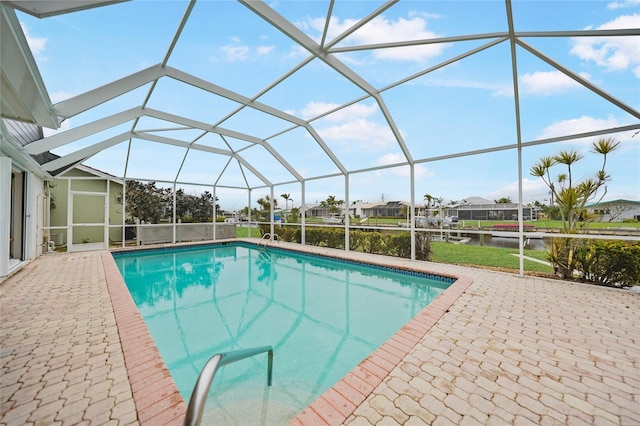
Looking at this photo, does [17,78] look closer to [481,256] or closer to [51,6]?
[51,6]

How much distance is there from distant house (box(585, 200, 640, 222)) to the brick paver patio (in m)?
1.82

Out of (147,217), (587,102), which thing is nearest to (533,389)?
(587,102)

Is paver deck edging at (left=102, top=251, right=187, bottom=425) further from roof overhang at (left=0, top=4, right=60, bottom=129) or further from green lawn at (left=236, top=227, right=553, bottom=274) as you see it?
green lawn at (left=236, top=227, right=553, bottom=274)

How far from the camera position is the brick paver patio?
205 cm

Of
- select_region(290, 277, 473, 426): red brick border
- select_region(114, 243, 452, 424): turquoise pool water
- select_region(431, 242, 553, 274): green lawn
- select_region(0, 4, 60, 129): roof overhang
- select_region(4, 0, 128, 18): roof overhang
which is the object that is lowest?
select_region(114, 243, 452, 424): turquoise pool water

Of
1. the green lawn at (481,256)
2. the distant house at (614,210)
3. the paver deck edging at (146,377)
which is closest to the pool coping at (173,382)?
the paver deck edging at (146,377)

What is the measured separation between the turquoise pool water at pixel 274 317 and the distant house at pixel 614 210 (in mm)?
3433

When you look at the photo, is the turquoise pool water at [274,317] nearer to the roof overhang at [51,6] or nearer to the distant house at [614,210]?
the distant house at [614,210]

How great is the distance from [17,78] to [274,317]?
483cm

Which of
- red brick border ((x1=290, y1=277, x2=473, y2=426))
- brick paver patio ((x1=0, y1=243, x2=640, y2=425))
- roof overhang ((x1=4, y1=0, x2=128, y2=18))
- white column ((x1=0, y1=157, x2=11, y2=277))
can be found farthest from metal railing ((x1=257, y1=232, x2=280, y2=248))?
roof overhang ((x1=4, y1=0, x2=128, y2=18))

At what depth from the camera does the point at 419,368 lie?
2676 millimetres

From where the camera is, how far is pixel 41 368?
8.52 feet

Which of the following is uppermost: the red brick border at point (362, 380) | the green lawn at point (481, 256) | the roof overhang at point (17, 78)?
the roof overhang at point (17, 78)

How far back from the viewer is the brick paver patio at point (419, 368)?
6.72 ft
